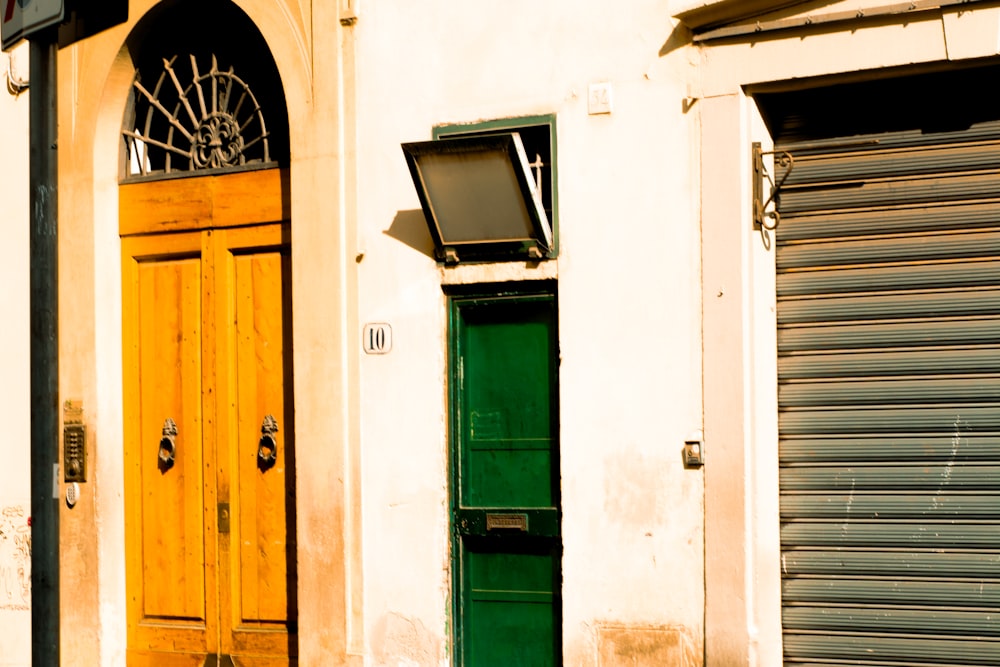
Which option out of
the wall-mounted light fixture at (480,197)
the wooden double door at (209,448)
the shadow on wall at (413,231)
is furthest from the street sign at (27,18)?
the wooden double door at (209,448)

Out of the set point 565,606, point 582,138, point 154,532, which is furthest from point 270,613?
point 582,138

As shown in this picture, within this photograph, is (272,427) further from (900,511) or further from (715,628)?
(900,511)

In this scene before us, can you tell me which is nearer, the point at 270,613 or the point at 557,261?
the point at 557,261

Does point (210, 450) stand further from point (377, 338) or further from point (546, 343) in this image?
point (546, 343)

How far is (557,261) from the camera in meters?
7.89

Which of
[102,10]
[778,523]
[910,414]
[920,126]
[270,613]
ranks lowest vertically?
[270,613]

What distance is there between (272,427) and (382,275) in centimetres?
128

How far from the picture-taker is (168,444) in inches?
361

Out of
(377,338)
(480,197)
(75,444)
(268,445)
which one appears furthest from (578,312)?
(75,444)

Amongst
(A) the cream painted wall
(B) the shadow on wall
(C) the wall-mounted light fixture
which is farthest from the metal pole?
(A) the cream painted wall

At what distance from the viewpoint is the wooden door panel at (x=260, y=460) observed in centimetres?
878

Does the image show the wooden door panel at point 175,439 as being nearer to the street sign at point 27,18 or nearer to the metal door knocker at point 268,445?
the metal door knocker at point 268,445

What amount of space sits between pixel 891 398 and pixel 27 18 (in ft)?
15.3

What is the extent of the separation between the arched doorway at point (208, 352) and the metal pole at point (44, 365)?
3.71 meters
